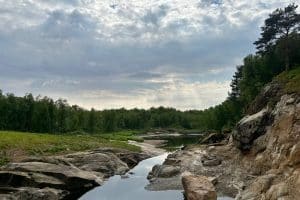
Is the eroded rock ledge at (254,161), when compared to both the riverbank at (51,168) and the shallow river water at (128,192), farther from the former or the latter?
the riverbank at (51,168)

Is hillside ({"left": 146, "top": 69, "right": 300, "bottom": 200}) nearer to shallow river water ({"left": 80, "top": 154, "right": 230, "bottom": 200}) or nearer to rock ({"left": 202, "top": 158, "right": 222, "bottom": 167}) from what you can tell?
rock ({"left": 202, "top": 158, "right": 222, "bottom": 167})

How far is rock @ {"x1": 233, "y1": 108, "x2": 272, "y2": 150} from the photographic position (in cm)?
5947

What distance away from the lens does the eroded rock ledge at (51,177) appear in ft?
145

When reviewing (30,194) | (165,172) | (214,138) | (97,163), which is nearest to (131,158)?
(97,163)

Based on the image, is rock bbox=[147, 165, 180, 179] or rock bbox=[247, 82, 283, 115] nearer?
rock bbox=[147, 165, 180, 179]

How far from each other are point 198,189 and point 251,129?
2197cm

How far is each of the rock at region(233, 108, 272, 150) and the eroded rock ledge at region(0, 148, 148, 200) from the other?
1904cm

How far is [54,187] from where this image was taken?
46.9 m

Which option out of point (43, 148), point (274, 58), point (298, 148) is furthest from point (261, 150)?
point (274, 58)

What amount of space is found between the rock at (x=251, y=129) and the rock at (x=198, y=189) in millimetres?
17784

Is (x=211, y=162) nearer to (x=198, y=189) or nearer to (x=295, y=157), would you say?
(x=198, y=189)

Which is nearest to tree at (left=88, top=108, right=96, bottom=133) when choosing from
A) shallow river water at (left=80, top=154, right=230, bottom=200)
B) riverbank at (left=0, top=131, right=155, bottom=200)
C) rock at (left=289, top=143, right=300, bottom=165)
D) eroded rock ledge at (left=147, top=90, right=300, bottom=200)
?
riverbank at (left=0, top=131, right=155, bottom=200)

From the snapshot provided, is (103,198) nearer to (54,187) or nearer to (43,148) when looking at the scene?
(54,187)

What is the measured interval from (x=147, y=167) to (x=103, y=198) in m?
23.5
